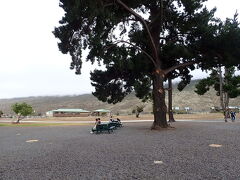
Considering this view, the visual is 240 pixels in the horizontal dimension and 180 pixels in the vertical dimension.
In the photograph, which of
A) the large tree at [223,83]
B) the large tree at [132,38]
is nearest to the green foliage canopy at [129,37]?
the large tree at [132,38]

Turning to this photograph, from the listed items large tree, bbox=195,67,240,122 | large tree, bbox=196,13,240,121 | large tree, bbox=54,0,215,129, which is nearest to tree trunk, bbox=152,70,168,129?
large tree, bbox=54,0,215,129

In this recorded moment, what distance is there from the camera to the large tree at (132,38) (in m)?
18.3

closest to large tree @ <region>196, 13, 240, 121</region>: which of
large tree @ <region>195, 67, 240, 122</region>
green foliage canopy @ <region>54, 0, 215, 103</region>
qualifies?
green foliage canopy @ <region>54, 0, 215, 103</region>

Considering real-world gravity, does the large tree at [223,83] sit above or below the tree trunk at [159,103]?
above

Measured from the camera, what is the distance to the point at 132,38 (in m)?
23.2

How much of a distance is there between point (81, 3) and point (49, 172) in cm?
1274

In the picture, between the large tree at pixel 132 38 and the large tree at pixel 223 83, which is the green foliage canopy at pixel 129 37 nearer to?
the large tree at pixel 132 38

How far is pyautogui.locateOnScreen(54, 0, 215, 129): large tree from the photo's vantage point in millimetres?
18266

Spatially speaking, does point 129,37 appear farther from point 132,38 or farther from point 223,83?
point 223,83

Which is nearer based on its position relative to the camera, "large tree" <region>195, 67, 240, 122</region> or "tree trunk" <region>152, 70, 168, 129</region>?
"tree trunk" <region>152, 70, 168, 129</region>

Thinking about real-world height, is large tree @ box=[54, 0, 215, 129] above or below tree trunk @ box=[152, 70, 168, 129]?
above

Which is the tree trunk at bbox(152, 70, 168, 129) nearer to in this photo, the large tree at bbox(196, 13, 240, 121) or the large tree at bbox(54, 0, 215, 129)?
the large tree at bbox(54, 0, 215, 129)

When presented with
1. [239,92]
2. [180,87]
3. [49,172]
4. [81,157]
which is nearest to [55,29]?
Answer: [81,157]

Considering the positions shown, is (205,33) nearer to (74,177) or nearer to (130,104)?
(74,177)
